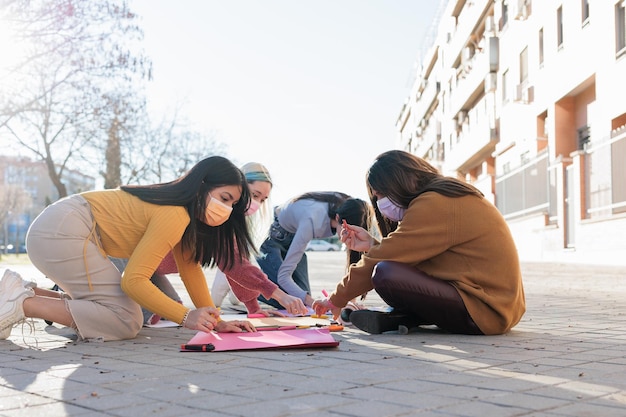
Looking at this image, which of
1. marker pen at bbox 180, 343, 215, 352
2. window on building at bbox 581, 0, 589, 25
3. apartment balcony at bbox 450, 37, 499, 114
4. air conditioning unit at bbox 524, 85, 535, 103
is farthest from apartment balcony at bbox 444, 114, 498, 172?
marker pen at bbox 180, 343, 215, 352

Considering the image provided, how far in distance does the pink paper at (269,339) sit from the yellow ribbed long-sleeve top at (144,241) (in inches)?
11.2

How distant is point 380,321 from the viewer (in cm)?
479

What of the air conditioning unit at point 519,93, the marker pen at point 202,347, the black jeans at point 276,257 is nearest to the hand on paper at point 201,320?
the marker pen at point 202,347

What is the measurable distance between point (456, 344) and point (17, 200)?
78362 millimetres

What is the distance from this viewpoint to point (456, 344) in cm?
419

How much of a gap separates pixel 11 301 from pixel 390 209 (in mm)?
2408

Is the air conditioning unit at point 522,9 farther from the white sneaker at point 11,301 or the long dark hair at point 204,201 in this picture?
the white sneaker at point 11,301

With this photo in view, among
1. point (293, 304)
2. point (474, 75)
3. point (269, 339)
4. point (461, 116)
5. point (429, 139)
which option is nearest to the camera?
point (269, 339)

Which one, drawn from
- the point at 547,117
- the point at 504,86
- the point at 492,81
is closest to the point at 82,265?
the point at 547,117

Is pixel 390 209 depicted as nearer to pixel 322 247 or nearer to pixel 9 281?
pixel 9 281

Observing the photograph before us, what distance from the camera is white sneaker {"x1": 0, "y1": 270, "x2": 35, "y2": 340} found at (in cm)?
445

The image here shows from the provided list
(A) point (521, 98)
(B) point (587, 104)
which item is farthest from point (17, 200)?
(B) point (587, 104)

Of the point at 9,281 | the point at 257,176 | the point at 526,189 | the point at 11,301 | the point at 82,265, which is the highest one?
the point at 526,189

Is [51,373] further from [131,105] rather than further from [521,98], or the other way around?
[521,98]
